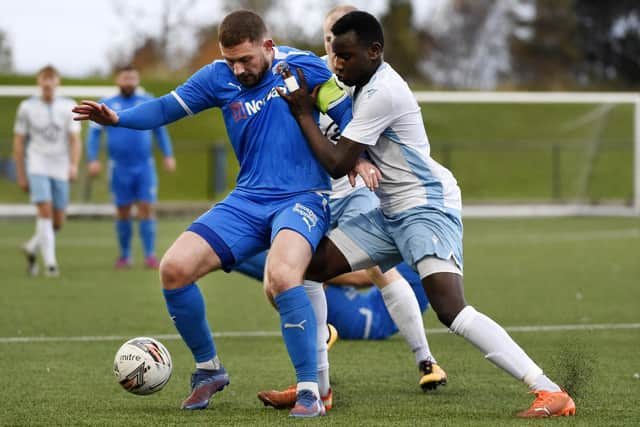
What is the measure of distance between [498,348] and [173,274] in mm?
1573

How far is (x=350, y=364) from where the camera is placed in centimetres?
705

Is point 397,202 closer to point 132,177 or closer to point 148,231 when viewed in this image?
point 148,231

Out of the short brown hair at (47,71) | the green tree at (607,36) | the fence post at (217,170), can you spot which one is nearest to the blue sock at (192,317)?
the short brown hair at (47,71)

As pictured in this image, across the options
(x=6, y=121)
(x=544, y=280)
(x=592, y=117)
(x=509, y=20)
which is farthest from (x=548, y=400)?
(x=509, y=20)

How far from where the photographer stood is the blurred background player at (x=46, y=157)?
1294 cm

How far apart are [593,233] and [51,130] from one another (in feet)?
32.5

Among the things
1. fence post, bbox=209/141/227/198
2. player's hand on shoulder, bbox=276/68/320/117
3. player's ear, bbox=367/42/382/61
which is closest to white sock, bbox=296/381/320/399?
player's hand on shoulder, bbox=276/68/320/117

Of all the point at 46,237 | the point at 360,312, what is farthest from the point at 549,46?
the point at 360,312

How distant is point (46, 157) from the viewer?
42.7 ft

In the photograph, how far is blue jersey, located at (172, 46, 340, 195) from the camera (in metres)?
5.77

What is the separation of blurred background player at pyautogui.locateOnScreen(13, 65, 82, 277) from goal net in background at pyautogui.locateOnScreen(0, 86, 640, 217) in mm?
8167

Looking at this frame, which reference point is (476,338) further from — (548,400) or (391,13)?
(391,13)

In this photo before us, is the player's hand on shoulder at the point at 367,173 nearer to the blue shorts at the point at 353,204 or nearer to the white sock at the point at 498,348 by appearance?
the white sock at the point at 498,348

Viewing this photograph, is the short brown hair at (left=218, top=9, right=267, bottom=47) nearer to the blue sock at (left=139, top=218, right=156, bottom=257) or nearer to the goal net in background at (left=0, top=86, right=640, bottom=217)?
the blue sock at (left=139, top=218, right=156, bottom=257)
